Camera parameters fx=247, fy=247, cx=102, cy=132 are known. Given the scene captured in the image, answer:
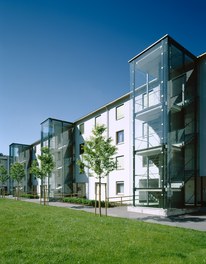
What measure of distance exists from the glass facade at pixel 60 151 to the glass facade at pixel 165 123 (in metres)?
14.7

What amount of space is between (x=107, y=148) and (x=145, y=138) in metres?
4.68

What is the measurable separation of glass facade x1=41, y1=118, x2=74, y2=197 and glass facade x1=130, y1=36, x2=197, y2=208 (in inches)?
579

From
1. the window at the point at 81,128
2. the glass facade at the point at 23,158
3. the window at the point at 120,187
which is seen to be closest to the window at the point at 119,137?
the window at the point at 120,187

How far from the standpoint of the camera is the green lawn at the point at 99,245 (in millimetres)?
6082

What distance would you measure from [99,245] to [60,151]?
27.4m

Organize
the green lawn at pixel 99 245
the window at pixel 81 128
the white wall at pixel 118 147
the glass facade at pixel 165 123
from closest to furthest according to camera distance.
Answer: the green lawn at pixel 99 245, the glass facade at pixel 165 123, the white wall at pixel 118 147, the window at pixel 81 128

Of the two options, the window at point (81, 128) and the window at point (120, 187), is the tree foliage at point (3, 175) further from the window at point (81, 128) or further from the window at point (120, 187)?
the window at point (120, 187)

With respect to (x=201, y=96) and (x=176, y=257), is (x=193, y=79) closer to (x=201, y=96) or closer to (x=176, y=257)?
(x=201, y=96)

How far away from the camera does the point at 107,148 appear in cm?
1543

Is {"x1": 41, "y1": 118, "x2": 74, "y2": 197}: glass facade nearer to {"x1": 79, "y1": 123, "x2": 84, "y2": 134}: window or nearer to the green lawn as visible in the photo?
{"x1": 79, "y1": 123, "x2": 84, "y2": 134}: window

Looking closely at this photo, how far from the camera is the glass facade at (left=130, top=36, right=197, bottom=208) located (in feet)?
53.0

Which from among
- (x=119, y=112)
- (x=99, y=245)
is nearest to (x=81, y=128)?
→ (x=119, y=112)

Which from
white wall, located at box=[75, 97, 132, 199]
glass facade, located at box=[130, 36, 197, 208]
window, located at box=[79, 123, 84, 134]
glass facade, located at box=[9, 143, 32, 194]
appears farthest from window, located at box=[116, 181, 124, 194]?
glass facade, located at box=[9, 143, 32, 194]

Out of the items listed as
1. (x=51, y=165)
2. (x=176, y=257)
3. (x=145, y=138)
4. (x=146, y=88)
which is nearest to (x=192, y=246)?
(x=176, y=257)
